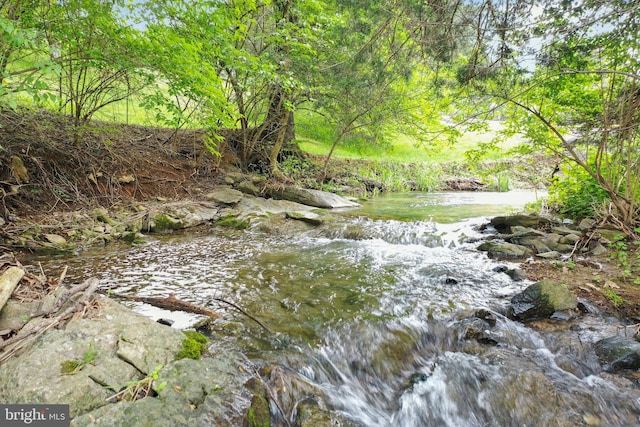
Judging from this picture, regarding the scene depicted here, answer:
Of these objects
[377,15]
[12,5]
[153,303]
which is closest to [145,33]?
[12,5]

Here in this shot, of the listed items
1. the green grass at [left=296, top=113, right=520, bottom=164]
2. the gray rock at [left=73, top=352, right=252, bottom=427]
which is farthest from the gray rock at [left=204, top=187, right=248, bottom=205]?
the gray rock at [left=73, top=352, right=252, bottom=427]

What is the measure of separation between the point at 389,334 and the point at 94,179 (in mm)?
6397

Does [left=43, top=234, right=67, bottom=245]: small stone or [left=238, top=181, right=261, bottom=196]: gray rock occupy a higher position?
[left=238, top=181, right=261, bottom=196]: gray rock

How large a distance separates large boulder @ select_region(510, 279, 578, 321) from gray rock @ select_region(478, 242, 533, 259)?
179 centimetres

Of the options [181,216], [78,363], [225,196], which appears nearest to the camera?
[78,363]

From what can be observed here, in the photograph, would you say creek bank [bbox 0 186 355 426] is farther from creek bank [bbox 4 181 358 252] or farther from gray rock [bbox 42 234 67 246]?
creek bank [bbox 4 181 358 252]

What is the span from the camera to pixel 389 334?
311 cm

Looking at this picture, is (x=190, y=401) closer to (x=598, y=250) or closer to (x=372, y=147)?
(x=598, y=250)

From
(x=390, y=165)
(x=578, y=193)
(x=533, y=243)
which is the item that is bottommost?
(x=533, y=243)

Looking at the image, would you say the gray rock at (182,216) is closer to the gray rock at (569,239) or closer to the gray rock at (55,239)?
the gray rock at (55,239)

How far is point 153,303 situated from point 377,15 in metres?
4.91

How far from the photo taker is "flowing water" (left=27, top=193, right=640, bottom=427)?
2352mm

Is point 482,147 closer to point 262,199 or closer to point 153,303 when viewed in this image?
point 262,199

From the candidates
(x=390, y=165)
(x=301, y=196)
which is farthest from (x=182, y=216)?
(x=390, y=165)
